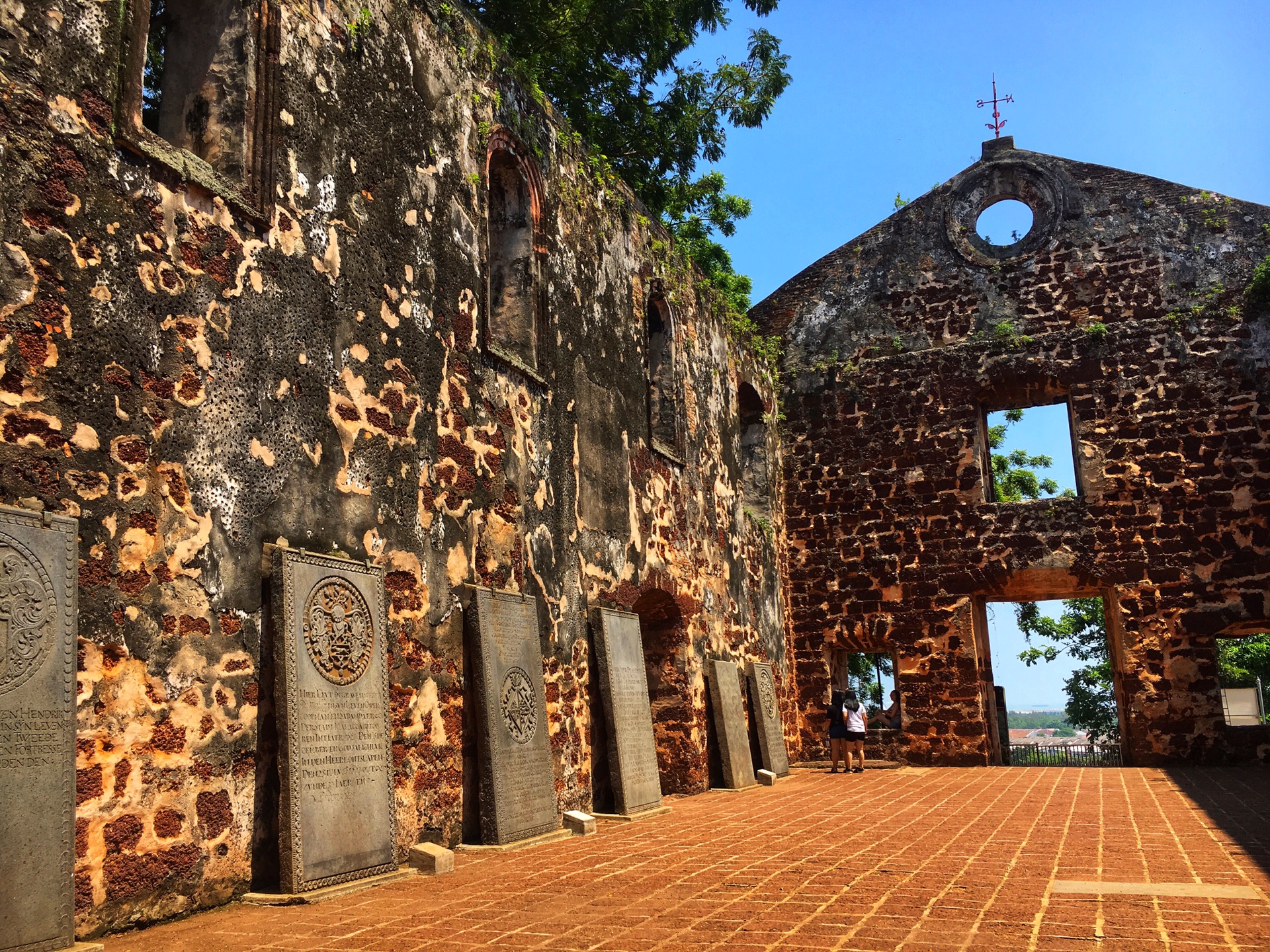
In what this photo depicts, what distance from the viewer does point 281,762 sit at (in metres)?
4.84

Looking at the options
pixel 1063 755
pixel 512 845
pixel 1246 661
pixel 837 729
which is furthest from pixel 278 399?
pixel 1246 661

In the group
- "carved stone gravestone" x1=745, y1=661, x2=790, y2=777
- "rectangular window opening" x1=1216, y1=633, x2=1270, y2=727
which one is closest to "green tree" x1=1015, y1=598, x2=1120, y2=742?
"rectangular window opening" x1=1216, y1=633, x2=1270, y2=727

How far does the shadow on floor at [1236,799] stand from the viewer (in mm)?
6022

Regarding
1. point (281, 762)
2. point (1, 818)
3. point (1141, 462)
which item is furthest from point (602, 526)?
point (1141, 462)

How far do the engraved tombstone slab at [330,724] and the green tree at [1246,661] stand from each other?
84.4ft

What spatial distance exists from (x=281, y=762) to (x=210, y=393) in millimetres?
1691

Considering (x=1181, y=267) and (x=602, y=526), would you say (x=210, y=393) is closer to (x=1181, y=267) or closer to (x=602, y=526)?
(x=602, y=526)

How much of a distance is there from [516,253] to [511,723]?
12.1 feet

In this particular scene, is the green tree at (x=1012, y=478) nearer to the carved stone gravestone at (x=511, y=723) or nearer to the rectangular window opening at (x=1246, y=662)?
the rectangular window opening at (x=1246, y=662)

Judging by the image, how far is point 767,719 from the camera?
12117 mm

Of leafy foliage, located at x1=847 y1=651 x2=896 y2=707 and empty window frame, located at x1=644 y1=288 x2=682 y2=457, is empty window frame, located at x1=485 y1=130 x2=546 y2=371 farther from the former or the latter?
leafy foliage, located at x1=847 y1=651 x2=896 y2=707

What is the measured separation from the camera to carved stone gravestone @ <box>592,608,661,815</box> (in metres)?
8.20

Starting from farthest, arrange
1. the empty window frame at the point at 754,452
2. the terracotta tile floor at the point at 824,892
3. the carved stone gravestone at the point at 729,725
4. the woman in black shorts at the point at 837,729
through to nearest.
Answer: the empty window frame at the point at 754,452
the woman in black shorts at the point at 837,729
the carved stone gravestone at the point at 729,725
the terracotta tile floor at the point at 824,892

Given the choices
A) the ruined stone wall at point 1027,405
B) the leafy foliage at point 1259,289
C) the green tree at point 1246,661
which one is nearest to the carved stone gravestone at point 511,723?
the ruined stone wall at point 1027,405
